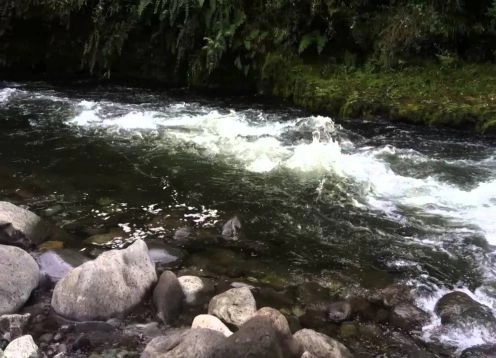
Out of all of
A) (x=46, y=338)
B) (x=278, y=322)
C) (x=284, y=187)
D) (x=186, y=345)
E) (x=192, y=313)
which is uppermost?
(x=284, y=187)

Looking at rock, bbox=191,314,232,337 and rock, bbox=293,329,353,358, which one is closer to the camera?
rock, bbox=293,329,353,358

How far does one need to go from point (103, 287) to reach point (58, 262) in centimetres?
90

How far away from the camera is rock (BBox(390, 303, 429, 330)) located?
4.56 meters

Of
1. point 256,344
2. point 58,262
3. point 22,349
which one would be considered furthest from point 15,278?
point 256,344

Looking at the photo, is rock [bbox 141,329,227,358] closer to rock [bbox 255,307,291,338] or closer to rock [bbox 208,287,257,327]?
rock [bbox 255,307,291,338]

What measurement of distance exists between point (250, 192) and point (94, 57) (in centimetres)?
771

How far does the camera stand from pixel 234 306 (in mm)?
4641

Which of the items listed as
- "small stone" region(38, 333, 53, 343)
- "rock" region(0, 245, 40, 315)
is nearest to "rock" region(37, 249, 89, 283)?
"rock" region(0, 245, 40, 315)

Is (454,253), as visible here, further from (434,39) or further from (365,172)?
(434,39)

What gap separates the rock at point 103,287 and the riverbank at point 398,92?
19.5 ft

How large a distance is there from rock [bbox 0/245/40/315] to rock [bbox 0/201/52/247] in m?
0.53

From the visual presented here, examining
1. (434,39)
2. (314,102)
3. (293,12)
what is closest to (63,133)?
(314,102)

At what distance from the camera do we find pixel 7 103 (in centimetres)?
1095

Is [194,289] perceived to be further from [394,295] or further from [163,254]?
[394,295]
